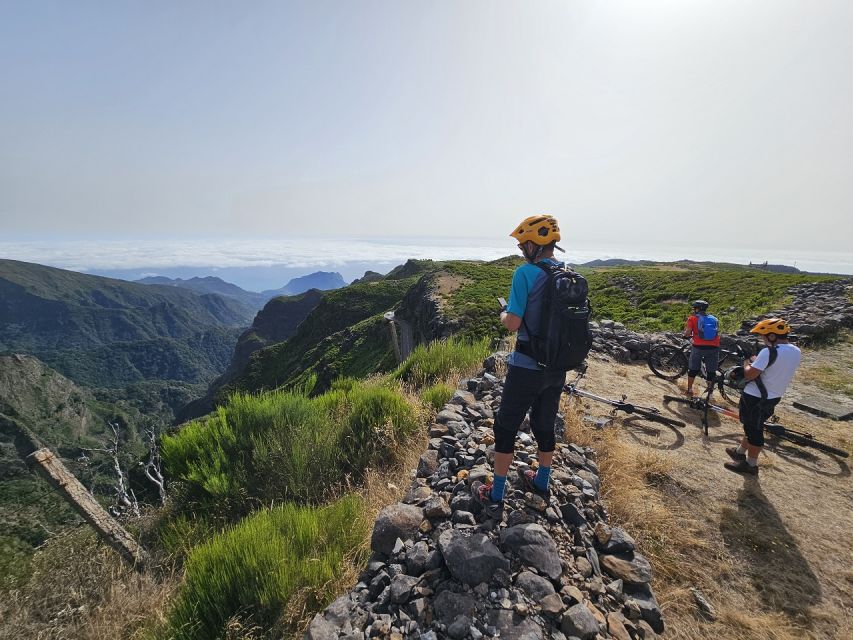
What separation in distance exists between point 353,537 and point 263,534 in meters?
0.85

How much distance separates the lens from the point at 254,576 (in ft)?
9.91

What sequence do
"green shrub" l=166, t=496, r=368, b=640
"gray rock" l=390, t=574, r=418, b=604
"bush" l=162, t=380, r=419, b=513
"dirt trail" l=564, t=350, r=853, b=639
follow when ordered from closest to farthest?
"gray rock" l=390, t=574, r=418, b=604 < "green shrub" l=166, t=496, r=368, b=640 < "dirt trail" l=564, t=350, r=853, b=639 < "bush" l=162, t=380, r=419, b=513

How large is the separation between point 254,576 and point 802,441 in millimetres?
8762

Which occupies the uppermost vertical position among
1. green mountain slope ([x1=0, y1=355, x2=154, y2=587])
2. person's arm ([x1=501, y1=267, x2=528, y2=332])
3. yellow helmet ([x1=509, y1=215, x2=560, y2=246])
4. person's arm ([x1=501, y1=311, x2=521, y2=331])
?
yellow helmet ([x1=509, y1=215, x2=560, y2=246])

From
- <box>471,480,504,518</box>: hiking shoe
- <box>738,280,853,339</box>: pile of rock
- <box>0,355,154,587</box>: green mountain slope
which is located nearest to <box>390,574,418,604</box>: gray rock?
<box>471,480,504,518</box>: hiking shoe

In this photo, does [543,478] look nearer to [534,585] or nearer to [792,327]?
[534,585]

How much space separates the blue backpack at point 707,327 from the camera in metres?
8.76

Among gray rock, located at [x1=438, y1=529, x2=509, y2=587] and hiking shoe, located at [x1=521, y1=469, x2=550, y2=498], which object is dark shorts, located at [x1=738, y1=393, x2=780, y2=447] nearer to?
hiking shoe, located at [x1=521, y1=469, x2=550, y2=498]

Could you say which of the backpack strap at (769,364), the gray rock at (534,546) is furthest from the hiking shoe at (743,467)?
the gray rock at (534,546)

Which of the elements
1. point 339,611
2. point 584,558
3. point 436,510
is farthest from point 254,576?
point 584,558

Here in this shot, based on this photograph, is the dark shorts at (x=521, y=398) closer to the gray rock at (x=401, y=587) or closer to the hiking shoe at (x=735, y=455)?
the gray rock at (x=401, y=587)

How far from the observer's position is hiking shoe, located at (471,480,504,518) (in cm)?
359

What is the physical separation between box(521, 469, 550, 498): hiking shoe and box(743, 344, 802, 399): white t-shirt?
4.31 metres

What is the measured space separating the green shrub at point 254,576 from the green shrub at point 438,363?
17.3ft
